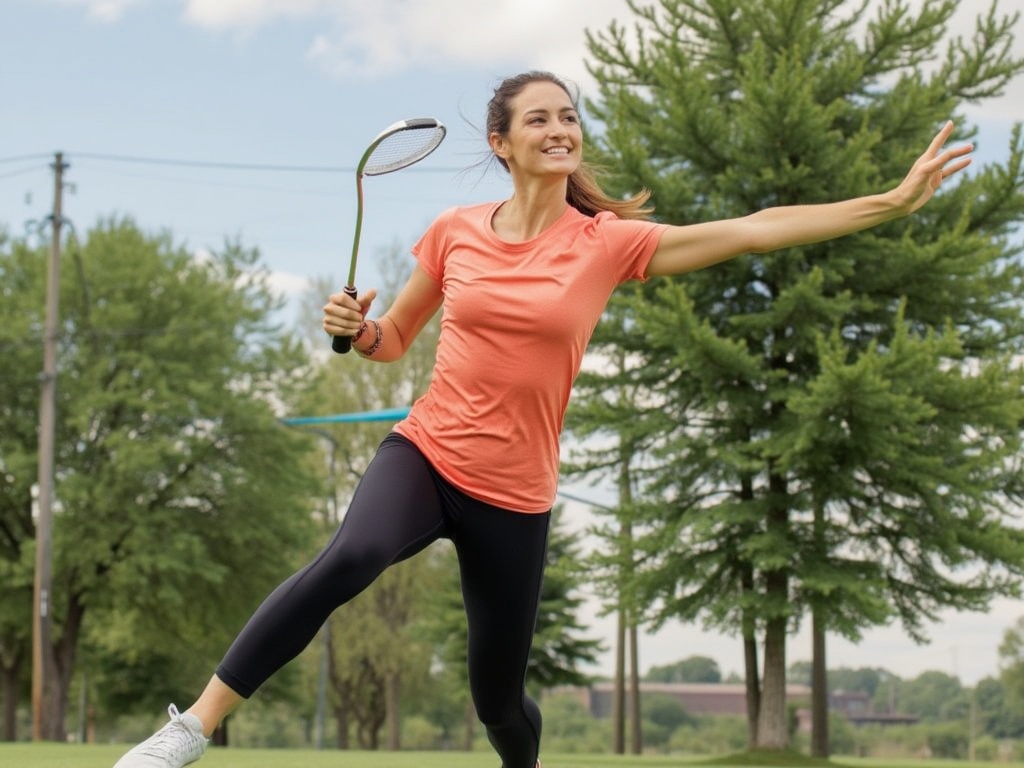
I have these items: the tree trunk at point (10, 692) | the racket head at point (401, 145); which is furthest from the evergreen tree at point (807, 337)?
the tree trunk at point (10, 692)

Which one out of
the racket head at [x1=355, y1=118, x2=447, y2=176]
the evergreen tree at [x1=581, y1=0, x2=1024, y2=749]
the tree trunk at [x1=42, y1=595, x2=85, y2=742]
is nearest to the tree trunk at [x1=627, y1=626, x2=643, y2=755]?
the evergreen tree at [x1=581, y1=0, x2=1024, y2=749]

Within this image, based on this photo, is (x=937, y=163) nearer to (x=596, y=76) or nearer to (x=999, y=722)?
(x=596, y=76)

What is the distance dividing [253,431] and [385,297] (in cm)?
976

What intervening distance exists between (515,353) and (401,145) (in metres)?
1.11

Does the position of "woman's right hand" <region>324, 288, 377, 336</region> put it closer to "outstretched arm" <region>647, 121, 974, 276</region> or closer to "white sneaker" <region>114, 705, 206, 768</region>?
"outstretched arm" <region>647, 121, 974, 276</region>

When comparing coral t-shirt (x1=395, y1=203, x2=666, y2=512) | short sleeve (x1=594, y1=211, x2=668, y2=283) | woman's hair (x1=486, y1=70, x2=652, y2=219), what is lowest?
coral t-shirt (x1=395, y1=203, x2=666, y2=512)

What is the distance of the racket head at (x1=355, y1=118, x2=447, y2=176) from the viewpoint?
4.68 meters

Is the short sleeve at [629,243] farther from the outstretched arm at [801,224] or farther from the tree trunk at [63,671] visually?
the tree trunk at [63,671]

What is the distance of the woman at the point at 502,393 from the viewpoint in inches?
155

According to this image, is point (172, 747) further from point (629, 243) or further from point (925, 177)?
point (925, 177)

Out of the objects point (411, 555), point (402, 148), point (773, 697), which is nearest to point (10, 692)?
point (773, 697)

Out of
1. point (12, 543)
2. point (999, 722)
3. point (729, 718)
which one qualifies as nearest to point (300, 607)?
point (12, 543)

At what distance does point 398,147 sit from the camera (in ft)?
15.8

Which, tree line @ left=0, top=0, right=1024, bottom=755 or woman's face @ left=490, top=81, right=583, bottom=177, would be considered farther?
tree line @ left=0, top=0, right=1024, bottom=755
